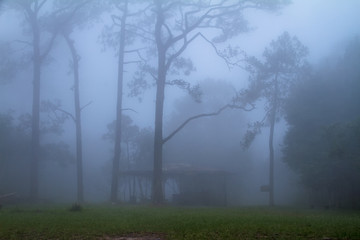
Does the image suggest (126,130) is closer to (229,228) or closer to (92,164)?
(92,164)

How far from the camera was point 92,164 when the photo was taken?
153ft

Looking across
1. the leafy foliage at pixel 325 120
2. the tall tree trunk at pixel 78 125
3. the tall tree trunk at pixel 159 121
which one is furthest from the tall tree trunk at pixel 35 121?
the leafy foliage at pixel 325 120

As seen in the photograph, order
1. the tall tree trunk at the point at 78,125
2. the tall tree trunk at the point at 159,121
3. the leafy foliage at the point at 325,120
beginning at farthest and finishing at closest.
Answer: the tall tree trunk at the point at 78,125
the leafy foliage at the point at 325,120
the tall tree trunk at the point at 159,121

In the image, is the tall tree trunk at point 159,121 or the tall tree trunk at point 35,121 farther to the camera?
the tall tree trunk at point 35,121

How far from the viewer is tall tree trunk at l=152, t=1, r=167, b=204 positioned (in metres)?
20.9

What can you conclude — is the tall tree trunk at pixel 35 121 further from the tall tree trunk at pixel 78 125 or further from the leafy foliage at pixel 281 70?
the leafy foliage at pixel 281 70

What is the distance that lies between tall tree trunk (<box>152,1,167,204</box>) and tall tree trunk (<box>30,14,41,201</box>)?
8.18m

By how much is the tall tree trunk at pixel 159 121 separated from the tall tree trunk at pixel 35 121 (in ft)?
26.9

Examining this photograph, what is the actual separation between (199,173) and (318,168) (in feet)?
24.3

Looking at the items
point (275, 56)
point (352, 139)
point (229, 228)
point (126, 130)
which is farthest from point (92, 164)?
point (229, 228)

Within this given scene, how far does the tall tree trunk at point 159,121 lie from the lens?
20906mm

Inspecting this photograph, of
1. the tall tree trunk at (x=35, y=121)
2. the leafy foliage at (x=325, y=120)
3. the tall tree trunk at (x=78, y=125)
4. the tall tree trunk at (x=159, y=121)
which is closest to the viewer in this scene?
the tall tree trunk at (x=159, y=121)

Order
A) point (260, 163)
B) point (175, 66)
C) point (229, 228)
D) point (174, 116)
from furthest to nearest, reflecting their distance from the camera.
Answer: point (174, 116) < point (260, 163) < point (175, 66) < point (229, 228)

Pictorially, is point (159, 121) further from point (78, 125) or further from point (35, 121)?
point (35, 121)
